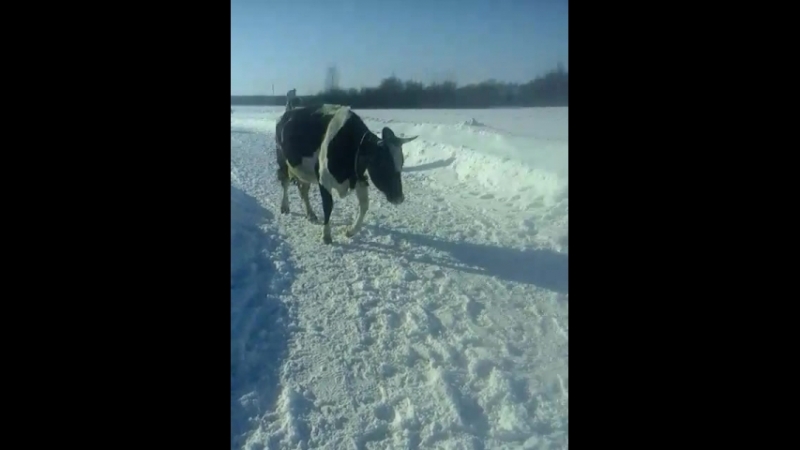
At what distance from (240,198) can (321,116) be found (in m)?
1.01

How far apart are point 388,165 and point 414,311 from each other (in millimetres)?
1273

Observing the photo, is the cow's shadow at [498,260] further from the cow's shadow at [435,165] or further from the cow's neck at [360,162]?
the cow's shadow at [435,165]

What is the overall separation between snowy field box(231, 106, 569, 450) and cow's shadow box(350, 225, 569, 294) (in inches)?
0.5

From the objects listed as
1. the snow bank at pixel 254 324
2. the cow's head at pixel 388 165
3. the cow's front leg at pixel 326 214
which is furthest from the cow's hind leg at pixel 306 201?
the cow's head at pixel 388 165

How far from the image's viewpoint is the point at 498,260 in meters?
3.37

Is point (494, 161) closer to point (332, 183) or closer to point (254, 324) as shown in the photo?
Result: point (332, 183)

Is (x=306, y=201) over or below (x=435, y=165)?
below

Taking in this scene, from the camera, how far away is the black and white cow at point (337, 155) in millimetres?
3605

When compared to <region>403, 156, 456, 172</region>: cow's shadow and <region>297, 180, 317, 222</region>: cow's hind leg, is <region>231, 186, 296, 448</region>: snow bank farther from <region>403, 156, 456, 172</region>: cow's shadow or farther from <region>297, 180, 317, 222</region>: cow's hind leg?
<region>403, 156, 456, 172</region>: cow's shadow

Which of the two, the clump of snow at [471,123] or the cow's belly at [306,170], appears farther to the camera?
the cow's belly at [306,170]

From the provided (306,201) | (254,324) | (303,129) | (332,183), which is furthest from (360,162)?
(254,324)

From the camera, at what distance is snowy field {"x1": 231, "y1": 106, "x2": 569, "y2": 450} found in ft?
6.15
